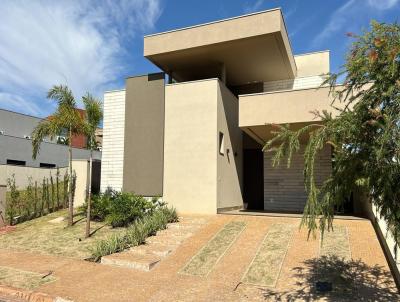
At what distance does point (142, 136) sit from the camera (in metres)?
16.4

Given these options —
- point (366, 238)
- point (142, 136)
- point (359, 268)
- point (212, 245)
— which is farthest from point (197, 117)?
point (359, 268)

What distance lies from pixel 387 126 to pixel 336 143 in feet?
2.87

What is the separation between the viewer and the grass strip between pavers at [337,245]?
909 centimetres

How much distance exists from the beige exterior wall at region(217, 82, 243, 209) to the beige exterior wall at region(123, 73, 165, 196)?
262 centimetres

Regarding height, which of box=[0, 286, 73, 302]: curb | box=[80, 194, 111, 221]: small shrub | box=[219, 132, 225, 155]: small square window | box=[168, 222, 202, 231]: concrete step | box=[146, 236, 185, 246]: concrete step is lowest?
box=[0, 286, 73, 302]: curb

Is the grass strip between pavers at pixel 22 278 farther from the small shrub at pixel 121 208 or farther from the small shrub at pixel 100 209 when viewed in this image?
the small shrub at pixel 100 209

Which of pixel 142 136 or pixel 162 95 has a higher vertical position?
pixel 162 95

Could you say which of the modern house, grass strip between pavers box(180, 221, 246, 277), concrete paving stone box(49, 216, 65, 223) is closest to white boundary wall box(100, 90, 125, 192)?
the modern house

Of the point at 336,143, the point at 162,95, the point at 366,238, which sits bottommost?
the point at 366,238

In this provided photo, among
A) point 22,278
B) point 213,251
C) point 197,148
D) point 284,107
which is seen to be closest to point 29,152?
point 197,148

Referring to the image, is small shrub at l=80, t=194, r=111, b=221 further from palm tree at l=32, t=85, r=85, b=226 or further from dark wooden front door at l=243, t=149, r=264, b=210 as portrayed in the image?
dark wooden front door at l=243, t=149, r=264, b=210

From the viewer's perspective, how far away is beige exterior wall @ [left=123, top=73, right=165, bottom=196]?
52.3 ft

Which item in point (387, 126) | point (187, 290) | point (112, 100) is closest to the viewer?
point (387, 126)

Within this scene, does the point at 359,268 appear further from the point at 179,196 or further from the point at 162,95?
the point at 162,95
